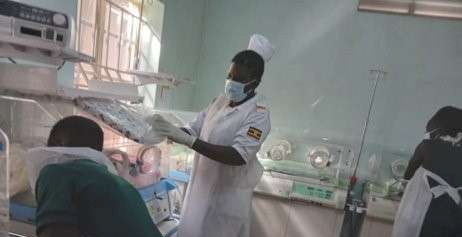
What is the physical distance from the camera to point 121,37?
2617 millimetres

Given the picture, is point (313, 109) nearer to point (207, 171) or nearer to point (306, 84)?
point (306, 84)

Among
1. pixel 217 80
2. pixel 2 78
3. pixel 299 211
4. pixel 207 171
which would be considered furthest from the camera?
pixel 217 80

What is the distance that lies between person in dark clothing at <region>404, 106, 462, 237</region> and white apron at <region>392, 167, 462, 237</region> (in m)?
0.02

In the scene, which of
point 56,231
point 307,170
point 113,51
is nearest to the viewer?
point 56,231

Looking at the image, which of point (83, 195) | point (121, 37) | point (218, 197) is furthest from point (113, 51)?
point (83, 195)

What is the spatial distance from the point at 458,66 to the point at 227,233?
8.42 ft

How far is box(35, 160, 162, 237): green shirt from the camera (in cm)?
73

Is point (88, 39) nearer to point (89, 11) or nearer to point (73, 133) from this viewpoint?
point (89, 11)

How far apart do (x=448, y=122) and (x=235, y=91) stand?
158 cm

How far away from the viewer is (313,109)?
305 cm

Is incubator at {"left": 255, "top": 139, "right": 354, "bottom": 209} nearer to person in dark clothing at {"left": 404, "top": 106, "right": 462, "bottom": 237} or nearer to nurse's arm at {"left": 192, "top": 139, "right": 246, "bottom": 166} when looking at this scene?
person in dark clothing at {"left": 404, "top": 106, "right": 462, "bottom": 237}

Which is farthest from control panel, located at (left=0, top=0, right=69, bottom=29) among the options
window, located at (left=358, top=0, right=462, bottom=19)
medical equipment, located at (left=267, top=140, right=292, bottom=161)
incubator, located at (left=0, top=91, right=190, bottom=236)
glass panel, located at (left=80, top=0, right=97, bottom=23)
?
window, located at (left=358, top=0, right=462, bottom=19)

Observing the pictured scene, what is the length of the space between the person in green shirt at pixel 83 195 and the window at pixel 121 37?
1.47 m

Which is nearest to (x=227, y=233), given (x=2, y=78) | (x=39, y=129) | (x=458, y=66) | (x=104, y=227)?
(x=104, y=227)
